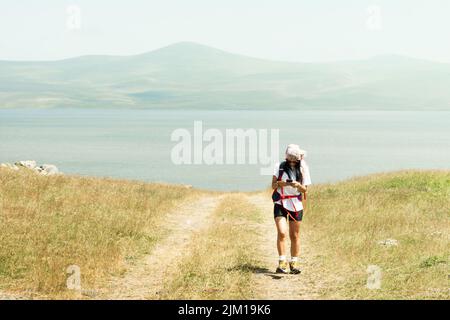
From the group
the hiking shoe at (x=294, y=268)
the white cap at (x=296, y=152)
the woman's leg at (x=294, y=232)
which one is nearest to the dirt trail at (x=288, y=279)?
the hiking shoe at (x=294, y=268)

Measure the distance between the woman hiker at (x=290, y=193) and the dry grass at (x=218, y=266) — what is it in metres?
1.07

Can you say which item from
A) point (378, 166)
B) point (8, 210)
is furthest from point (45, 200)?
point (378, 166)

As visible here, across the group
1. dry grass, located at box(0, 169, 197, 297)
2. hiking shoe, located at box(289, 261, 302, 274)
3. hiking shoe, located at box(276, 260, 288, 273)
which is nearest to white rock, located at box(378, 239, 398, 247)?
hiking shoe, located at box(289, 261, 302, 274)

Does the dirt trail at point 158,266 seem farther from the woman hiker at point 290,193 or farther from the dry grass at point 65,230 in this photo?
the woman hiker at point 290,193

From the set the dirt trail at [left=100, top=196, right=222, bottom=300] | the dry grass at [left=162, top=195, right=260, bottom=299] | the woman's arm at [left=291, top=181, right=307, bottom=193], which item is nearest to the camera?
the dry grass at [left=162, top=195, right=260, bottom=299]

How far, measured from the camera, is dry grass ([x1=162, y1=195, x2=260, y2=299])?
11.1 m

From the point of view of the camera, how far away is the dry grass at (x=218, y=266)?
1115 centimetres

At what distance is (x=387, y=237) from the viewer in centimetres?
1738

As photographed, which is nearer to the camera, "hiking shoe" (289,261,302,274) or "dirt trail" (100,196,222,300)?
"dirt trail" (100,196,222,300)

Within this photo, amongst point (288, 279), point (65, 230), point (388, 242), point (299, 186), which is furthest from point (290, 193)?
point (65, 230)

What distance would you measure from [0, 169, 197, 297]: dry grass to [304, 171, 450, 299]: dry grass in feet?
17.4

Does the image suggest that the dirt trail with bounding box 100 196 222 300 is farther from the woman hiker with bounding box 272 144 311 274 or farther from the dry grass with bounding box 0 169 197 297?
the woman hiker with bounding box 272 144 311 274
